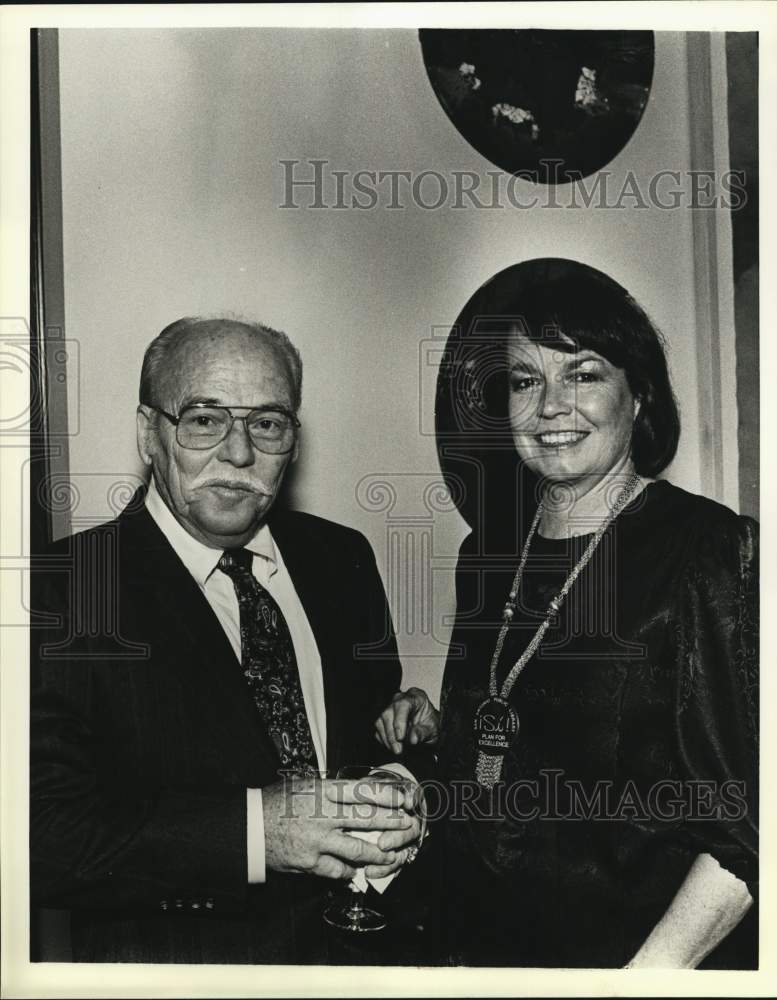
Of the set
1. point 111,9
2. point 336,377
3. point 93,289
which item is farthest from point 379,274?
point 111,9

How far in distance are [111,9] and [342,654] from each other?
1585mm

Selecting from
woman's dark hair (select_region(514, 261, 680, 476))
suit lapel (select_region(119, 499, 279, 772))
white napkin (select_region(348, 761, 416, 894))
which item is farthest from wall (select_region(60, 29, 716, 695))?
white napkin (select_region(348, 761, 416, 894))

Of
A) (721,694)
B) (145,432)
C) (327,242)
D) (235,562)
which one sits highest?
(327,242)

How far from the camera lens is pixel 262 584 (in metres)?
2.25

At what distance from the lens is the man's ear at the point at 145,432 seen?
221cm

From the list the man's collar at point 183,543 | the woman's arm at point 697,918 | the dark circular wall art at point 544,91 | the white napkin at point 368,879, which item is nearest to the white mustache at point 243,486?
the man's collar at point 183,543

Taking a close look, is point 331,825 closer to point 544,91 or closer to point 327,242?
point 327,242

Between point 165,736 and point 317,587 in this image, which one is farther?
point 317,587

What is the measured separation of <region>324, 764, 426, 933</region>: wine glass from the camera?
219 cm

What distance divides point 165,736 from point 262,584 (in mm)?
394

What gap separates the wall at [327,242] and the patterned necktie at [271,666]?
0.23m

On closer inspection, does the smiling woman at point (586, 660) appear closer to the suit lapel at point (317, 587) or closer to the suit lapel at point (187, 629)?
the suit lapel at point (317, 587)

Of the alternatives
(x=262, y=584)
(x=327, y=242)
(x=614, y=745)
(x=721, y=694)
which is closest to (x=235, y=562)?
(x=262, y=584)

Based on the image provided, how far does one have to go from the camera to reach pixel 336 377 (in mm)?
2244
